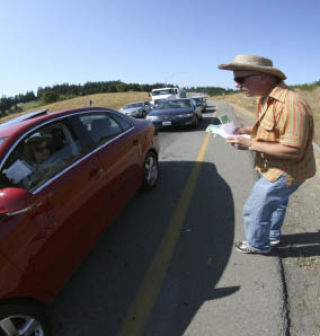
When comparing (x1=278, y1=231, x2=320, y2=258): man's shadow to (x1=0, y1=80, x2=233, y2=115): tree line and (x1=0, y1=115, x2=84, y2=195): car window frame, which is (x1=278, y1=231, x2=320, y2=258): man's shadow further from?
(x1=0, y1=80, x2=233, y2=115): tree line

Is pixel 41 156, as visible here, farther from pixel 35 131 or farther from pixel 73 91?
pixel 73 91

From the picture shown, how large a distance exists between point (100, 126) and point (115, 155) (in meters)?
0.49

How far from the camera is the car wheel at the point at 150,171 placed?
425cm

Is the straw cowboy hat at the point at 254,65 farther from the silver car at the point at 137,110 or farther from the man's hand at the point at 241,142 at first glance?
the silver car at the point at 137,110

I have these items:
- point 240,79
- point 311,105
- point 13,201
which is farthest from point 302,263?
point 311,105

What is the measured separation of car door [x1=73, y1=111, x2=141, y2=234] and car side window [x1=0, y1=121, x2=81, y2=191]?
0.33 m

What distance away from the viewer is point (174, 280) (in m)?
2.46

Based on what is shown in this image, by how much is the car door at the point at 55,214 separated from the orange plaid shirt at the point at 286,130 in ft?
5.38

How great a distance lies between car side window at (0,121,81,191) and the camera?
→ 202 centimetres

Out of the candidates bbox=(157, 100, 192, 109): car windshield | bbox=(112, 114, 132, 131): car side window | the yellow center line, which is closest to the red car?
bbox=(112, 114, 132, 131): car side window

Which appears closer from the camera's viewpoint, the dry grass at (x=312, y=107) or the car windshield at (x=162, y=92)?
the dry grass at (x=312, y=107)

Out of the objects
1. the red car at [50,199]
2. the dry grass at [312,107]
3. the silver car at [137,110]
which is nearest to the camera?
the red car at [50,199]

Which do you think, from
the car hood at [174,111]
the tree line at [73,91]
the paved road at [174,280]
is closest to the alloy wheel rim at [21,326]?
the paved road at [174,280]

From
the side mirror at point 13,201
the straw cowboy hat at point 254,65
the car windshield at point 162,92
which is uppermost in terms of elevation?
the car windshield at point 162,92
